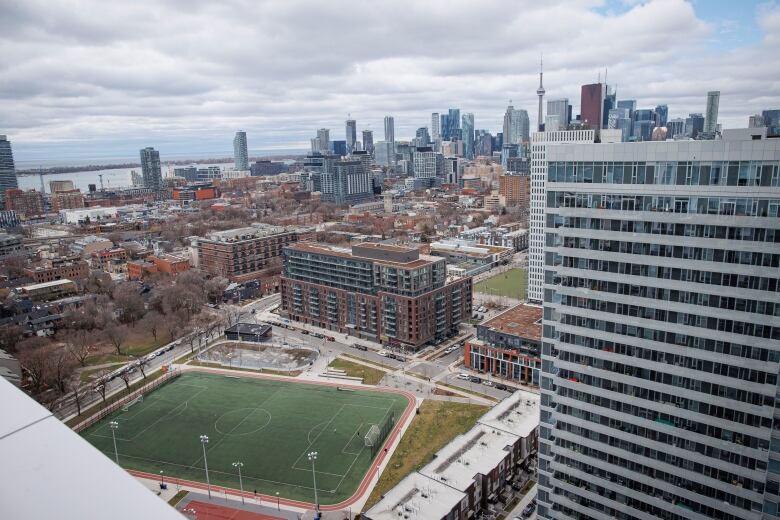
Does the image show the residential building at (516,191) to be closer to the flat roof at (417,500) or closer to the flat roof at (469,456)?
the flat roof at (469,456)

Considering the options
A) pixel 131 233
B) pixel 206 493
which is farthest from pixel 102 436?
pixel 131 233

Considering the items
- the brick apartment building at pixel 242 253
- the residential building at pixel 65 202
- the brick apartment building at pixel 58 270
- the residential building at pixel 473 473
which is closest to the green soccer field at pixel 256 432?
the residential building at pixel 473 473

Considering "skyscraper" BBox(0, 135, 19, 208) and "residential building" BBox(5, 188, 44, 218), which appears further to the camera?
"residential building" BBox(5, 188, 44, 218)

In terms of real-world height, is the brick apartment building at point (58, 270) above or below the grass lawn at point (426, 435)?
above

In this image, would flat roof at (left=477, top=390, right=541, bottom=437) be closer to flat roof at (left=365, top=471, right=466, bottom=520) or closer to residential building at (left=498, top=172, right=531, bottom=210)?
flat roof at (left=365, top=471, right=466, bottom=520)

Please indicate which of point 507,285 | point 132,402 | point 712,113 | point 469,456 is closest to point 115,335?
point 132,402

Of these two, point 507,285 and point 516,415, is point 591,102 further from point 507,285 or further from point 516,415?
point 516,415

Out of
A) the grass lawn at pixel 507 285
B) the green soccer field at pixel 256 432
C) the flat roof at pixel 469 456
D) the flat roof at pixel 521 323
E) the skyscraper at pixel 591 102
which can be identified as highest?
the skyscraper at pixel 591 102

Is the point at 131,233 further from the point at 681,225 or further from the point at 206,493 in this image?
the point at 681,225

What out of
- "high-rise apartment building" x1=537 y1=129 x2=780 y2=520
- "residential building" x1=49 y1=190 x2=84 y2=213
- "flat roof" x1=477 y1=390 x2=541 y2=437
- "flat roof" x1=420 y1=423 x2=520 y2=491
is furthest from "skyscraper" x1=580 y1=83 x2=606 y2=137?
"residential building" x1=49 y1=190 x2=84 y2=213
